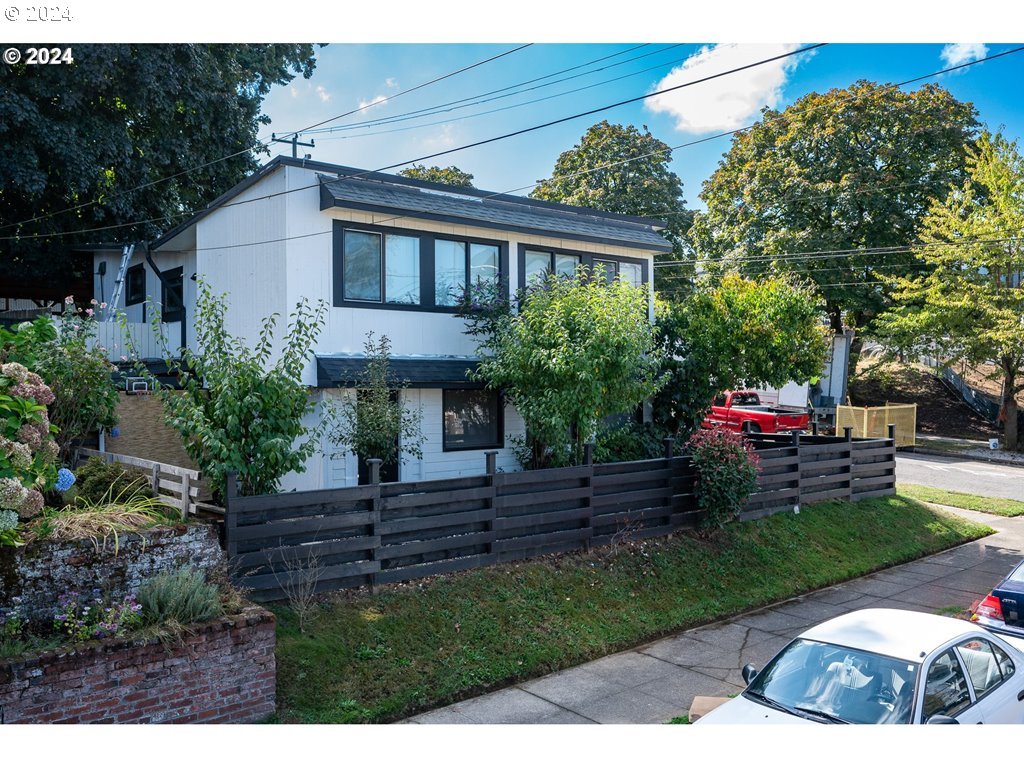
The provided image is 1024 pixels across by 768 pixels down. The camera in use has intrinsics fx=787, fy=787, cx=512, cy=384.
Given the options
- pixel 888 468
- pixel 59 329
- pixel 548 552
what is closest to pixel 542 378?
pixel 548 552

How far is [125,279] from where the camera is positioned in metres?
20.7

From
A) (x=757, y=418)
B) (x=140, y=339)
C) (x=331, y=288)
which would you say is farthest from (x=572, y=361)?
(x=757, y=418)

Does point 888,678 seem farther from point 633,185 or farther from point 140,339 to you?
point 633,185

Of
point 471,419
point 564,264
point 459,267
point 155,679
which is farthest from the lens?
point 564,264

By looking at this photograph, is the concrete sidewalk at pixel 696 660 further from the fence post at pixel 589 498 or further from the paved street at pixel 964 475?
the paved street at pixel 964 475

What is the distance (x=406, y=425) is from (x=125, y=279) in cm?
1143

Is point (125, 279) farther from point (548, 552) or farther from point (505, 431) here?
point (548, 552)

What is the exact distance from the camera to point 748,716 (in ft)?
19.7

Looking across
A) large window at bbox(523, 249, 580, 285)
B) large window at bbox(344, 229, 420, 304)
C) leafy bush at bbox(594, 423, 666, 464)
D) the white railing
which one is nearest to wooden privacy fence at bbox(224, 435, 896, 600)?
leafy bush at bbox(594, 423, 666, 464)

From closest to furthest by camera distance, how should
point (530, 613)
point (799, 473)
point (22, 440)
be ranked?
1. point (22, 440)
2. point (530, 613)
3. point (799, 473)

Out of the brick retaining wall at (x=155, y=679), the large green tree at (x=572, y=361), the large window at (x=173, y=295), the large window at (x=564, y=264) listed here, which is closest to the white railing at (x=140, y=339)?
the large window at (x=173, y=295)

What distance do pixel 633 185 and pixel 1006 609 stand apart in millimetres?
32562

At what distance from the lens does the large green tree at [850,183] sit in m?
34.0

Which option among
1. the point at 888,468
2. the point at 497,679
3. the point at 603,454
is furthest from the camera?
the point at 888,468
